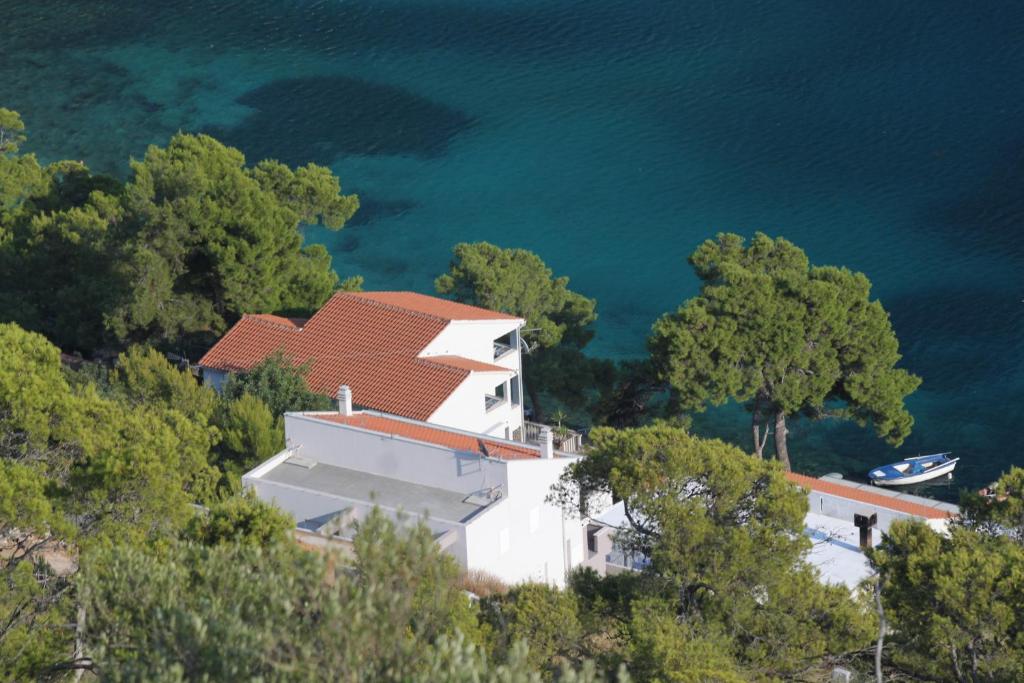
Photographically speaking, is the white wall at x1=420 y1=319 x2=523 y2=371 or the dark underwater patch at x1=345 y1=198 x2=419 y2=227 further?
the dark underwater patch at x1=345 y1=198 x2=419 y2=227

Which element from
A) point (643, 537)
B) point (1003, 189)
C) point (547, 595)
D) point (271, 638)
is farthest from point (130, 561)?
point (1003, 189)

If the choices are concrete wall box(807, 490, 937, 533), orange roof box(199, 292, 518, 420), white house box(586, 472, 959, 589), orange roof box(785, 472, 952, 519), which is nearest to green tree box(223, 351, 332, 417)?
orange roof box(199, 292, 518, 420)

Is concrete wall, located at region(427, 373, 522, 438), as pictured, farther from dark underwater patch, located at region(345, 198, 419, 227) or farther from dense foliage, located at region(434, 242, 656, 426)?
dark underwater patch, located at region(345, 198, 419, 227)

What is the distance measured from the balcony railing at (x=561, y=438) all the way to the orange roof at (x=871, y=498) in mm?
4672

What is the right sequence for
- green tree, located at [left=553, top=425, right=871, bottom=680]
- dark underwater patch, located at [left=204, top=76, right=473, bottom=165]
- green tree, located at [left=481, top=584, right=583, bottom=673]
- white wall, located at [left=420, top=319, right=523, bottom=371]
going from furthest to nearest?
dark underwater patch, located at [left=204, top=76, right=473, bottom=165]
white wall, located at [left=420, top=319, right=523, bottom=371]
green tree, located at [left=553, top=425, right=871, bottom=680]
green tree, located at [left=481, top=584, right=583, bottom=673]

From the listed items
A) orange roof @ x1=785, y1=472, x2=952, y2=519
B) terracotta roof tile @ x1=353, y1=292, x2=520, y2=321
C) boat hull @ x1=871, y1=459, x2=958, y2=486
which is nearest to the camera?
orange roof @ x1=785, y1=472, x2=952, y2=519

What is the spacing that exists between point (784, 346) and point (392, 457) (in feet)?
35.6

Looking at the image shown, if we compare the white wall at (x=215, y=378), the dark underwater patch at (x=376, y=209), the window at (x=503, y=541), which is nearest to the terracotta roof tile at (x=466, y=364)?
the white wall at (x=215, y=378)

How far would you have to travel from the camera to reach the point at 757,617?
17.9 meters

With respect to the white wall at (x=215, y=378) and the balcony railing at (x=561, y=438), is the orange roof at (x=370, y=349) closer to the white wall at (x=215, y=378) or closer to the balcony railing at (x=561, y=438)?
the white wall at (x=215, y=378)

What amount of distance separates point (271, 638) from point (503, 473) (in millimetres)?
13796

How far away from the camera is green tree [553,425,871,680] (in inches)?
698

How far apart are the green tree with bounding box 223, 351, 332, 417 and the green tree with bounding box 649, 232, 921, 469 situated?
8321 mm

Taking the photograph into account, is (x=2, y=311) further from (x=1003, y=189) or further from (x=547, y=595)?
(x=1003, y=189)
